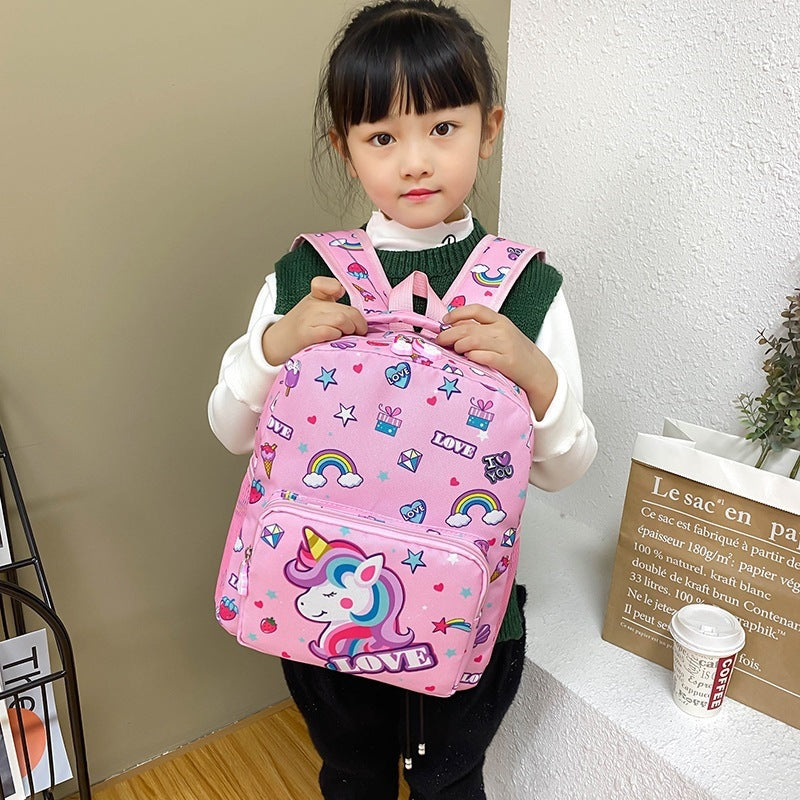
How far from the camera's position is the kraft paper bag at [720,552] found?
2.64ft

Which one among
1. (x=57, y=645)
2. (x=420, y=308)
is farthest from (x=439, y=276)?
(x=57, y=645)

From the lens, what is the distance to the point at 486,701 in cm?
84

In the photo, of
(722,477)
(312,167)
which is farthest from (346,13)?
(722,477)

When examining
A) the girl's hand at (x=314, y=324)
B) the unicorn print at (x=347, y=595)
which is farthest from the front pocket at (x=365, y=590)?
the girl's hand at (x=314, y=324)

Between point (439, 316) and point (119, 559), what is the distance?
587 mm

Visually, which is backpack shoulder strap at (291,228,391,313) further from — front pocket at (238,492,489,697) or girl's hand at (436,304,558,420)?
front pocket at (238,492,489,697)

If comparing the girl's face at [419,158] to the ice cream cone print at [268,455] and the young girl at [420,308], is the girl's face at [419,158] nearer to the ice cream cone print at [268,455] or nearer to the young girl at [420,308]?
the young girl at [420,308]

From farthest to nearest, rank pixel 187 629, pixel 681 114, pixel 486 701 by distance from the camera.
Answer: pixel 187 629 → pixel 681 114 → pixel 486 701

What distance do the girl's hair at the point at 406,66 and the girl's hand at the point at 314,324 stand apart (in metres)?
0.17

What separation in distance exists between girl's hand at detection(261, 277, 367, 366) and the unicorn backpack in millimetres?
22

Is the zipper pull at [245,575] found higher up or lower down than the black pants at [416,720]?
higher up

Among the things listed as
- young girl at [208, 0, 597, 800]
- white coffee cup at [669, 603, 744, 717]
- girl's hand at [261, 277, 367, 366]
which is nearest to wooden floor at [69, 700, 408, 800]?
young girl at [208, 0, 597, 800]

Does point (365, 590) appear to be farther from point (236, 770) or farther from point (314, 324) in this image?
point (236, 770)

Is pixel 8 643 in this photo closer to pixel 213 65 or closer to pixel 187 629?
pixel 187 629
